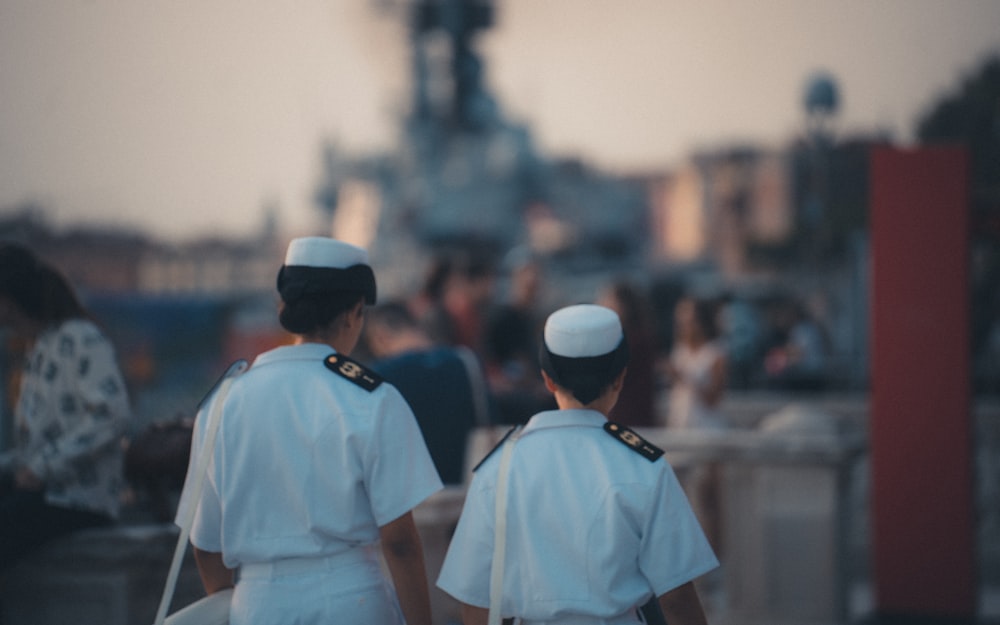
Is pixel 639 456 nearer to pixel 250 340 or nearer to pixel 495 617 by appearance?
pixel 495 617

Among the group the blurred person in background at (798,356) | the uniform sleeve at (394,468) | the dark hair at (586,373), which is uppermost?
the dark hair at (586,373)

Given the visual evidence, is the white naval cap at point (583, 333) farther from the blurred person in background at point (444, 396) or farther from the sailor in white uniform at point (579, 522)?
the blurred person in background at point (444, 396)

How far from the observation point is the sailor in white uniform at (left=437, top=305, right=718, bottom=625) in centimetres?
276

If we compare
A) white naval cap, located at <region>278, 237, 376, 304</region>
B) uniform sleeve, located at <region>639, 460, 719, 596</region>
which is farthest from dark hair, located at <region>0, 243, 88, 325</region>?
uniform sleeve, located at <region>639, 460, 719, 596</region>

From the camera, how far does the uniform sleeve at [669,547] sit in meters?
2.74

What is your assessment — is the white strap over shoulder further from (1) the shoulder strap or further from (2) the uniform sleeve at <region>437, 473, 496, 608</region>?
(1) the shoulder strap

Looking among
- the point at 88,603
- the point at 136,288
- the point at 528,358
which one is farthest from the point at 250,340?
the point at 136,288

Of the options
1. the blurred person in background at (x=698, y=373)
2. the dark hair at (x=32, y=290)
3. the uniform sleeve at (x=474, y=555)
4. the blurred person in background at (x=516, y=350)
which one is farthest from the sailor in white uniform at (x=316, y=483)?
the blurred person in background at (x=698, y=373)

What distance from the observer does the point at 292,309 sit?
9.86 feet

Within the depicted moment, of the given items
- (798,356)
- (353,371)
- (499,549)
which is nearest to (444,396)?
(353,371)

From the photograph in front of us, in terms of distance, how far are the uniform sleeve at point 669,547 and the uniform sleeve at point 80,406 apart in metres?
2.11

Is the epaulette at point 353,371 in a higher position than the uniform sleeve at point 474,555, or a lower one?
higher

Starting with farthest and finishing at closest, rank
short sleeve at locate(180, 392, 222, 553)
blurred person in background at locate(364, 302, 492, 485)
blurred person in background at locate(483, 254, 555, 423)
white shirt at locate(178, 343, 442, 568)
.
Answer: blurred person in background at locate(483, 254, 555, 423), blurred person in background at locate(364, 302, 492, 485), short sleeve at locate(180, 392, 222, 553), white shirt at locate(178, 343, 442, 568)

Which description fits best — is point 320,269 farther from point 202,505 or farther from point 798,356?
point 798,356
